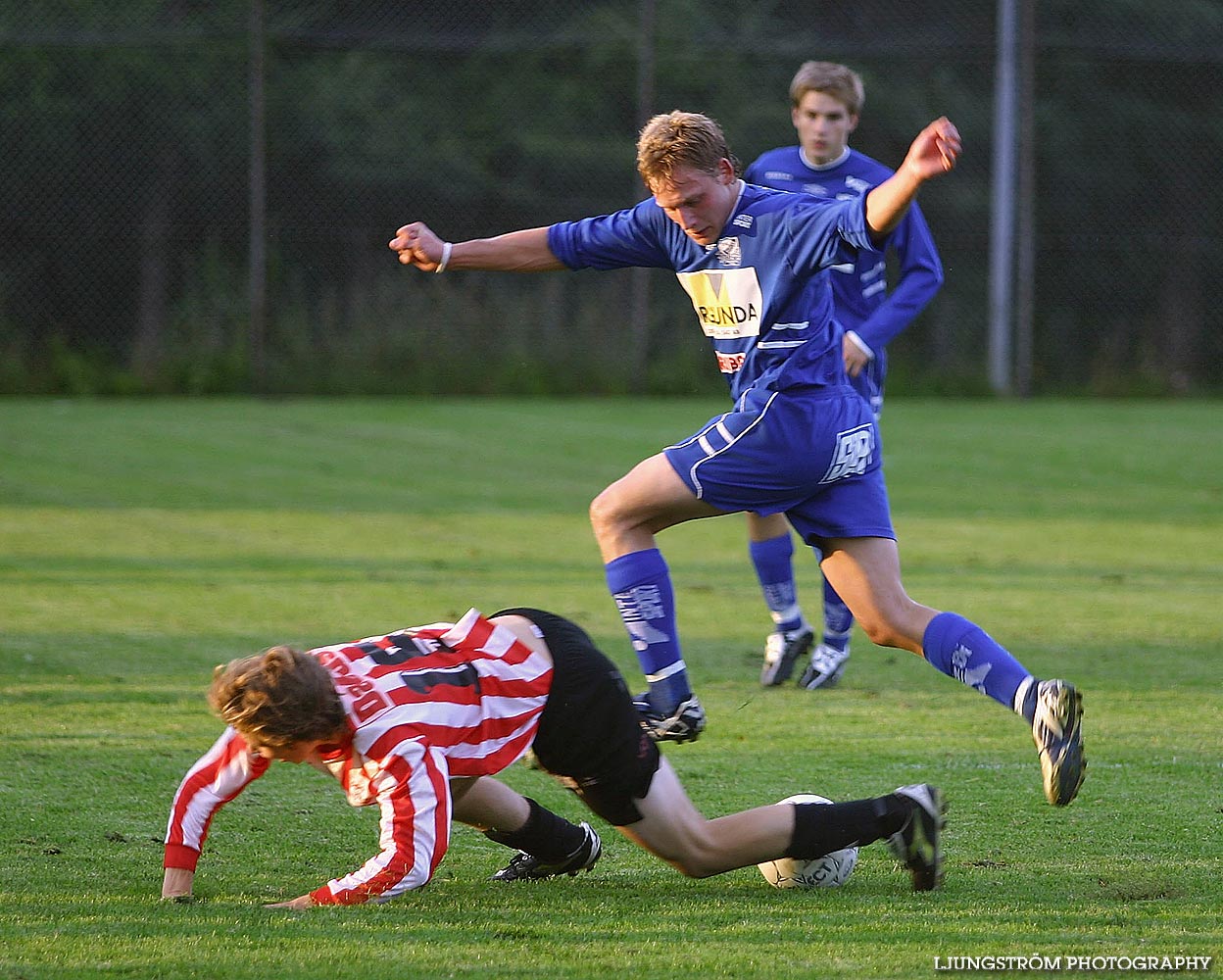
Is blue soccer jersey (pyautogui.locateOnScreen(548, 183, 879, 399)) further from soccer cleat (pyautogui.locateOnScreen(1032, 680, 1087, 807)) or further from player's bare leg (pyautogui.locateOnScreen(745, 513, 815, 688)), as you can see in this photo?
player's bare leg (pyautogui.locateOnScreen(745, 513, 815, 688))

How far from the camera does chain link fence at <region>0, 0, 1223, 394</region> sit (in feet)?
52.1

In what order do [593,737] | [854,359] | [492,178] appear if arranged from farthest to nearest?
1. [492,178]
2. [854,359]
3. [593,737]

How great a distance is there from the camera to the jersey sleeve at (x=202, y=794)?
3.35 m

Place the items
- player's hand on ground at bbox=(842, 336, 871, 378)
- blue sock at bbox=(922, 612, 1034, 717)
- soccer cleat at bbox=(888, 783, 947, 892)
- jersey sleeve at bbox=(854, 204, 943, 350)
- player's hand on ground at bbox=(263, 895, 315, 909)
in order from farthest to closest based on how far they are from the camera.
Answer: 1. jersey sleeve at bbox=(854, 204, 943, 350)
2. player's hand on ground at bbox=(842, 336, 871, 378)
3. blue sock at bbox=(922, 612, 1034, 717)
4. soccer cleat at bbox=(888, 783, 947, 892)
5. player's hand on ground at bbox=(263, 895, 315, 909)

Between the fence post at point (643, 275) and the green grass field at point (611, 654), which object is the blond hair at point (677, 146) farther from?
the fence post at point (643, 275)

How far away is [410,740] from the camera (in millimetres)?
3207

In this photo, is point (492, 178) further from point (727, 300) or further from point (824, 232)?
point (824, 232)

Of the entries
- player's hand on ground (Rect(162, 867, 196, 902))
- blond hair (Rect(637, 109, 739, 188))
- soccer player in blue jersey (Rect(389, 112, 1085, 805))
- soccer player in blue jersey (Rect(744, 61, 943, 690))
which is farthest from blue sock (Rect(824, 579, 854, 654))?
player's hand on ground (Rect(162, 867, 196, 902))

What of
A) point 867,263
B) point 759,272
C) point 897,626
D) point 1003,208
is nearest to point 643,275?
point 1003,208

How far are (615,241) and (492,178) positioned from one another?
12.8 metres

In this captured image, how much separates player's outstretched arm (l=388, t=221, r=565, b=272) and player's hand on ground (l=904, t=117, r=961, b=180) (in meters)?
1.34

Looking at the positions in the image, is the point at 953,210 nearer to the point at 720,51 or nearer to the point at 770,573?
the point at 720,51

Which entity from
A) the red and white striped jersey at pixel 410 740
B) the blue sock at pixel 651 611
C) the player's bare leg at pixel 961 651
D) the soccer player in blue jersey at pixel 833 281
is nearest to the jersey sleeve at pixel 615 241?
the blue sock at pixel 651 611

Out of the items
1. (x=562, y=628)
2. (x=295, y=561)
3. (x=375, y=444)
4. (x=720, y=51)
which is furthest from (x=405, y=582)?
(x=720, y=51)
